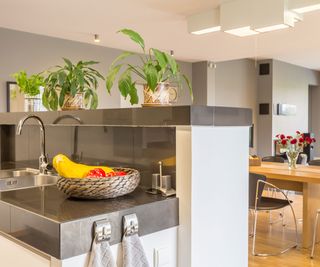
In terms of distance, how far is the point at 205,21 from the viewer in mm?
4105

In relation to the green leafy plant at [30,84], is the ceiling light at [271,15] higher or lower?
higher

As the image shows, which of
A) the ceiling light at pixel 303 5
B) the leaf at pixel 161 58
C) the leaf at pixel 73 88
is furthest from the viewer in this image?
the ceiling light at pixel 303 5

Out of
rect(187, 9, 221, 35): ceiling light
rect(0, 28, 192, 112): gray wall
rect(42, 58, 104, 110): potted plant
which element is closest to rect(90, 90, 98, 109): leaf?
rect(42, 58, 104, 110): potted plant

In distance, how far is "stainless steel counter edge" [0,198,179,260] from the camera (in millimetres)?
1038

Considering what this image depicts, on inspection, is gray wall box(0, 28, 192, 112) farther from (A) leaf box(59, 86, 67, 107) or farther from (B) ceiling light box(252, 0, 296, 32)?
(A) leaf box(59, 86, 67, 107)

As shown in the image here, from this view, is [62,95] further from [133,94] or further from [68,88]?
[133,94]

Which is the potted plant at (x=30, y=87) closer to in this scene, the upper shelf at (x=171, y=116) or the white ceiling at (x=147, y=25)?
the upper shelf at (x=171, y=116)

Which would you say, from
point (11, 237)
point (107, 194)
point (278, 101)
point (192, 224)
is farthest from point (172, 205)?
point (278, 101)

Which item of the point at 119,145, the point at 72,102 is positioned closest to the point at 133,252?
the point at 119,145

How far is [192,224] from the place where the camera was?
4.28ft

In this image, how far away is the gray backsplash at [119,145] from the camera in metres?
1.43

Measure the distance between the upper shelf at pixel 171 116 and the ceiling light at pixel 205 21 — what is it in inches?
110

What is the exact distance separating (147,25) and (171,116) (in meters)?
3.57

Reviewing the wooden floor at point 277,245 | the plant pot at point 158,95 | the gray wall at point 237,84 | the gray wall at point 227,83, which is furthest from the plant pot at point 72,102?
the gray wall at point 237,84
